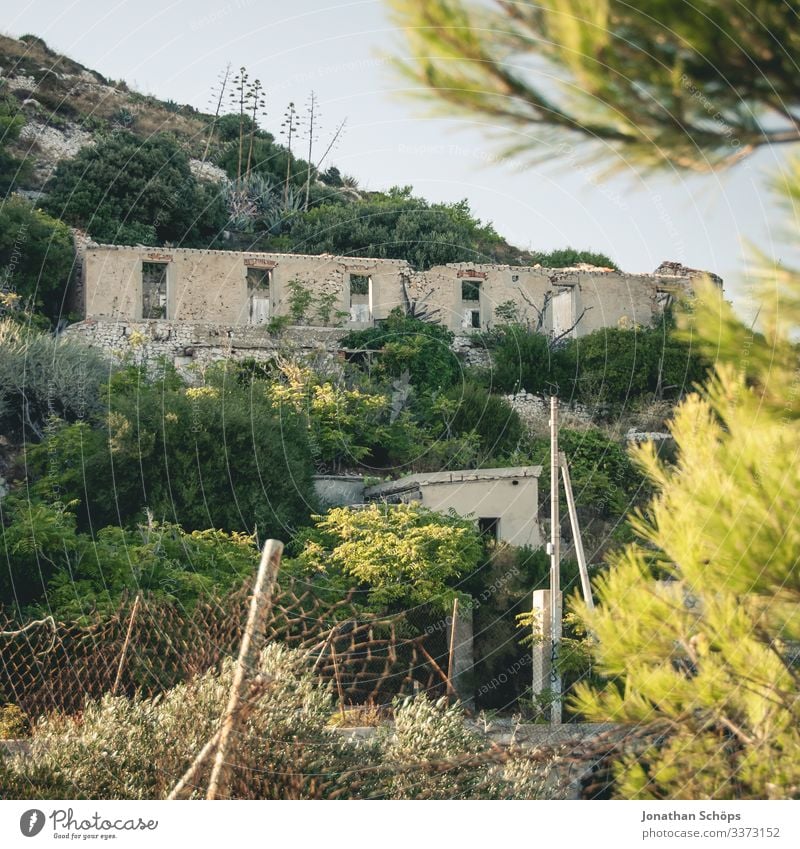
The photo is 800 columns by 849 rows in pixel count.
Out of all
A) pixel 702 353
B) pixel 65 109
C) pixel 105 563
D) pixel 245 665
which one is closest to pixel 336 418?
pixel 105 563

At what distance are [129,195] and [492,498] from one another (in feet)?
33.8

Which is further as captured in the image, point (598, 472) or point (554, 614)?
point (598, 472)

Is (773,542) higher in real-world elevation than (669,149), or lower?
lower

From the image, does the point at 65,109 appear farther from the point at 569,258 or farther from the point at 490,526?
the point at 490,526

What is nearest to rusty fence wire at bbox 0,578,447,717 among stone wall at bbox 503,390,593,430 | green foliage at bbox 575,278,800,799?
green foliage at bbox 575,278,800,799

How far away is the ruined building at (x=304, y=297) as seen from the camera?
47.2 feet

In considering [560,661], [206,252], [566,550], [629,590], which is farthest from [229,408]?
[629,590]

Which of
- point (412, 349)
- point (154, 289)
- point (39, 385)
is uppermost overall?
point (154, 289)

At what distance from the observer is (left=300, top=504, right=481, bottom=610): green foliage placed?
8844mm

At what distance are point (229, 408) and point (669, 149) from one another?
25.7 ft

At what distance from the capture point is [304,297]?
15070mm

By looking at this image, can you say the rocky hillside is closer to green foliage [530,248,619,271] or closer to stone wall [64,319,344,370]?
stone wall [64,319,344,370]
